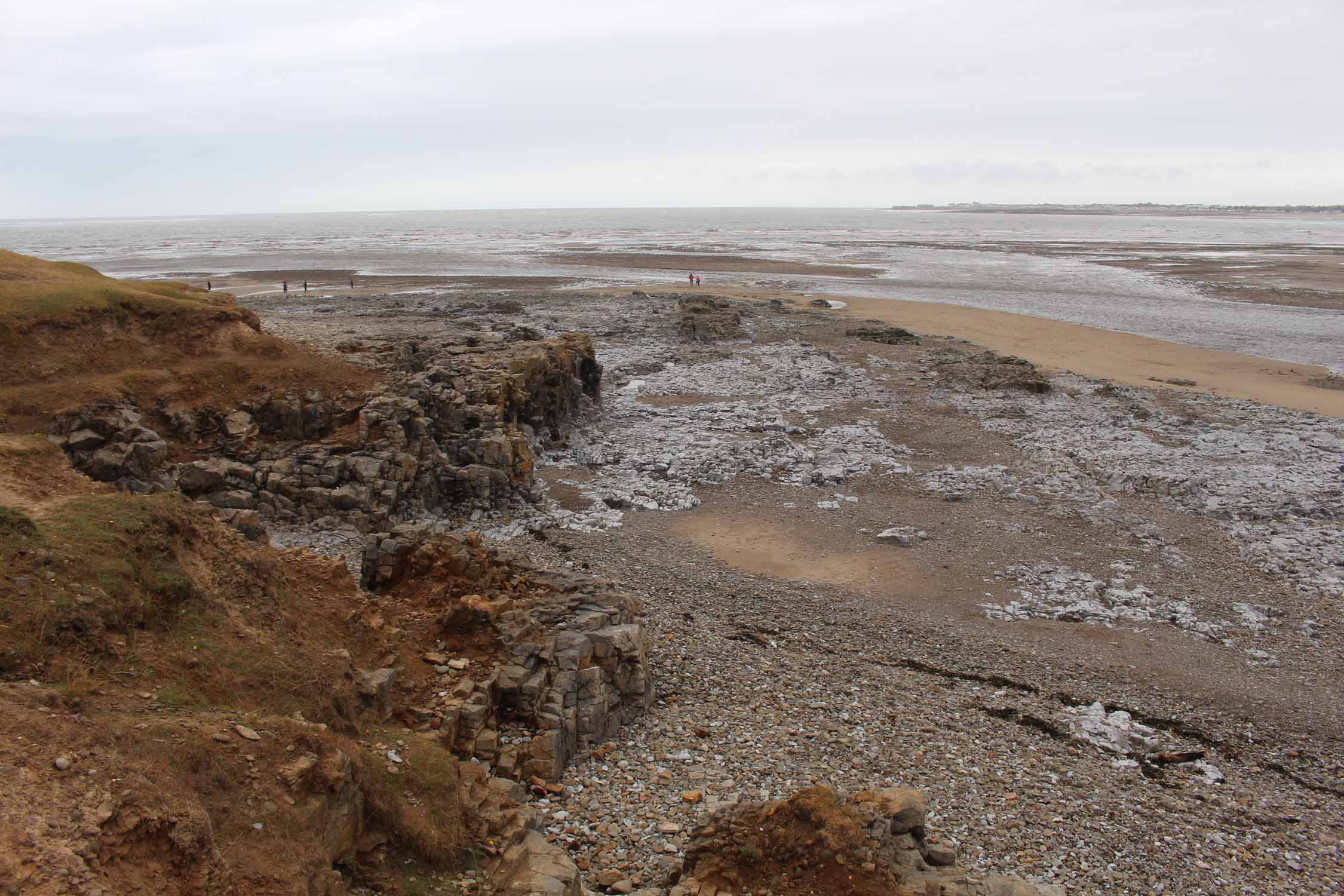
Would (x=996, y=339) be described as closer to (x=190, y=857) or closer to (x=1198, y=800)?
(x=1198, y=800)

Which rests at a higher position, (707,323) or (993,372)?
(707,323)

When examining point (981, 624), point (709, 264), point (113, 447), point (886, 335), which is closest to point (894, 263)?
point (709, 264)

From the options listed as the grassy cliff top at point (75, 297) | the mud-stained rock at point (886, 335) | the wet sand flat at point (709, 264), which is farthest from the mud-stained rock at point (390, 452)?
the wet sand flat at point (709, 264)

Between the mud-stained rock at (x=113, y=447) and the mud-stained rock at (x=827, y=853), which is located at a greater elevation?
the mud-stained rock at (x=113, y=447)

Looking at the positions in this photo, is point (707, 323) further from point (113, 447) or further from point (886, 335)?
point (113, 447)

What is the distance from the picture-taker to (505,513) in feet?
82.1

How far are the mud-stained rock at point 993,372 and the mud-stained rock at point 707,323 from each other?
1342cm

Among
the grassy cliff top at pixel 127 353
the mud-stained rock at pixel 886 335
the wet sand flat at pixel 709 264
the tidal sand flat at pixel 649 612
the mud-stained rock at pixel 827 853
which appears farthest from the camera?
the wet sand flat at pixel 709 264

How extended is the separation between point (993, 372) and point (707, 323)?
18.4 metres

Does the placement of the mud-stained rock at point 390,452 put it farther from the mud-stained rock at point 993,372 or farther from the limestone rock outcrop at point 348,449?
the mud-stained rock at point 993,372

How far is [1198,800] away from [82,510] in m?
17.8

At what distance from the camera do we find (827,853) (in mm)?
9758

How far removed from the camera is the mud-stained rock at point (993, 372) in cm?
3981

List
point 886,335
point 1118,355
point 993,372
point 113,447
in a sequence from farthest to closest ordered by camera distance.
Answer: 1. point 886,335
2. point 1118,355
3. point 993,372
4. point 113,447
